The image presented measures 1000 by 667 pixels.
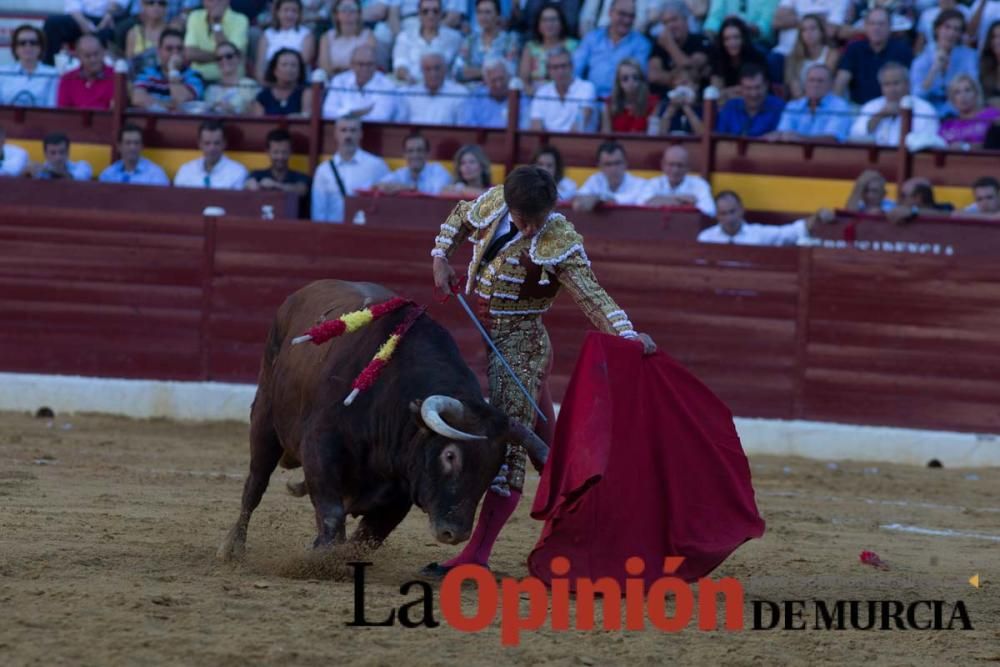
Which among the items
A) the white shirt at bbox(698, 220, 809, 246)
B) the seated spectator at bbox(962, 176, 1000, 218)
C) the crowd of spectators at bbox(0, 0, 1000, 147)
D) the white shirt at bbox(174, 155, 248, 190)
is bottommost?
the white shirt at bbox(698, 220, 809, 246)

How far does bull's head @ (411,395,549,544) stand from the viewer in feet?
13.3

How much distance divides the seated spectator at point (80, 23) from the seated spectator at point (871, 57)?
4575 mm

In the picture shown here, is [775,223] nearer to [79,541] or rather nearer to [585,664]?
[79,541]

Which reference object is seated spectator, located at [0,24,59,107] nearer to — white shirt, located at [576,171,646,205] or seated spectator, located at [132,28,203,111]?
seated spectator, located at [132,28,203,111]

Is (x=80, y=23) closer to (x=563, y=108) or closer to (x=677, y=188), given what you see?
(x=563, y=108)

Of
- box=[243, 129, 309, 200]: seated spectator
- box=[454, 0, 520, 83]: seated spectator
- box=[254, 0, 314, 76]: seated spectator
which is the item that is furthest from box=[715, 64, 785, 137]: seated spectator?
box=[254, 0, 314, 76]: seated spectator

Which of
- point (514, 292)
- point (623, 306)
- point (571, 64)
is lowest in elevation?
point (623, 306)

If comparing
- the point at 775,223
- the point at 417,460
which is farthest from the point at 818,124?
the point at 417,460

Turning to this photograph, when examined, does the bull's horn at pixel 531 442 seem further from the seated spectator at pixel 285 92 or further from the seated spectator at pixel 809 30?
the seated spectator at pixel 285 92

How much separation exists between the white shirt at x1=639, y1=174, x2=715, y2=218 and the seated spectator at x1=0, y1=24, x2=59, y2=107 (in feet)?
12.3

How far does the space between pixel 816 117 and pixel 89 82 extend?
4.32 metres

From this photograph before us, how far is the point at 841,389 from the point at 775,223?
1067 millimetres

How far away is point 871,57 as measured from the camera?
9070mm

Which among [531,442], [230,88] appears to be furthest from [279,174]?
[531,442]
